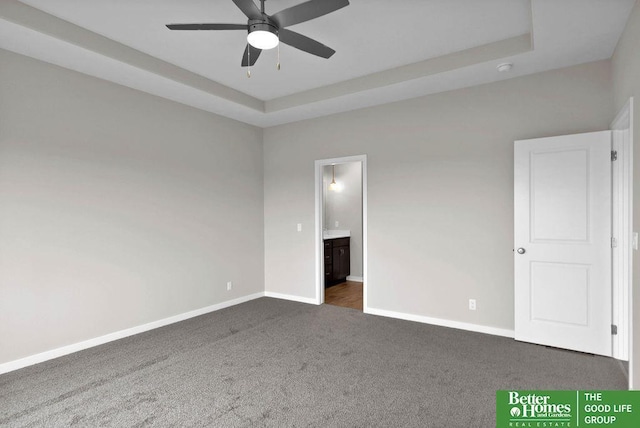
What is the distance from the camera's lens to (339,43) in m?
3.10

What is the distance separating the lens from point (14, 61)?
288cm

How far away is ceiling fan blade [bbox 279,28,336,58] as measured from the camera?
2.35 metres

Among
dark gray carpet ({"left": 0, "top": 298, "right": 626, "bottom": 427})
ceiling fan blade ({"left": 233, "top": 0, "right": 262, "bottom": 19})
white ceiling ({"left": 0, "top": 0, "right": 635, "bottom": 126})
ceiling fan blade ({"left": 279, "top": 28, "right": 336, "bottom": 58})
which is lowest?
dark gray carpet ({"left": 0, "top": 298, "right": 626, "bottom": 427})

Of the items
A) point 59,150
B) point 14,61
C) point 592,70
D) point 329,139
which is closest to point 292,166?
point 329,139

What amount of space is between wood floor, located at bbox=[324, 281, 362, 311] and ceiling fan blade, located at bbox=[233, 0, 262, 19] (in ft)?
12.1

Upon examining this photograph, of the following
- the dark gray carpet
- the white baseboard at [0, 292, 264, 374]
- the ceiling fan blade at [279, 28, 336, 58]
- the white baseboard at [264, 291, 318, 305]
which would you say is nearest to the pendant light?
the white baseboard at [264, 291, 318, 305]

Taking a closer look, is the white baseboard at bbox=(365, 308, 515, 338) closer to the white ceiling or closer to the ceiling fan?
the white ceiling

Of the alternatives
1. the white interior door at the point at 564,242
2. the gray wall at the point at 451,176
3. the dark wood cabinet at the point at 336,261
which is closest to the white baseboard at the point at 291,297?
the gray wall at the point at 451,176

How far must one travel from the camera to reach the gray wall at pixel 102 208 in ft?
A: 9.56

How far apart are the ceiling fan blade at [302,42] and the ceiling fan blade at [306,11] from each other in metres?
0.10

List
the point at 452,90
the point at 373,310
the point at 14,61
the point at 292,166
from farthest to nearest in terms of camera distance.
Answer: the point at 292,166, the point at 373,310, the point at 452,90, the point at 14,61

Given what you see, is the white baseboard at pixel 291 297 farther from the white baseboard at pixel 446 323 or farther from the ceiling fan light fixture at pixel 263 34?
the ceiling fan light fixture at pixel 263 34

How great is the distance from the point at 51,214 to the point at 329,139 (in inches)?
127

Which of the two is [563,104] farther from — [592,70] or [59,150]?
[59,150]
